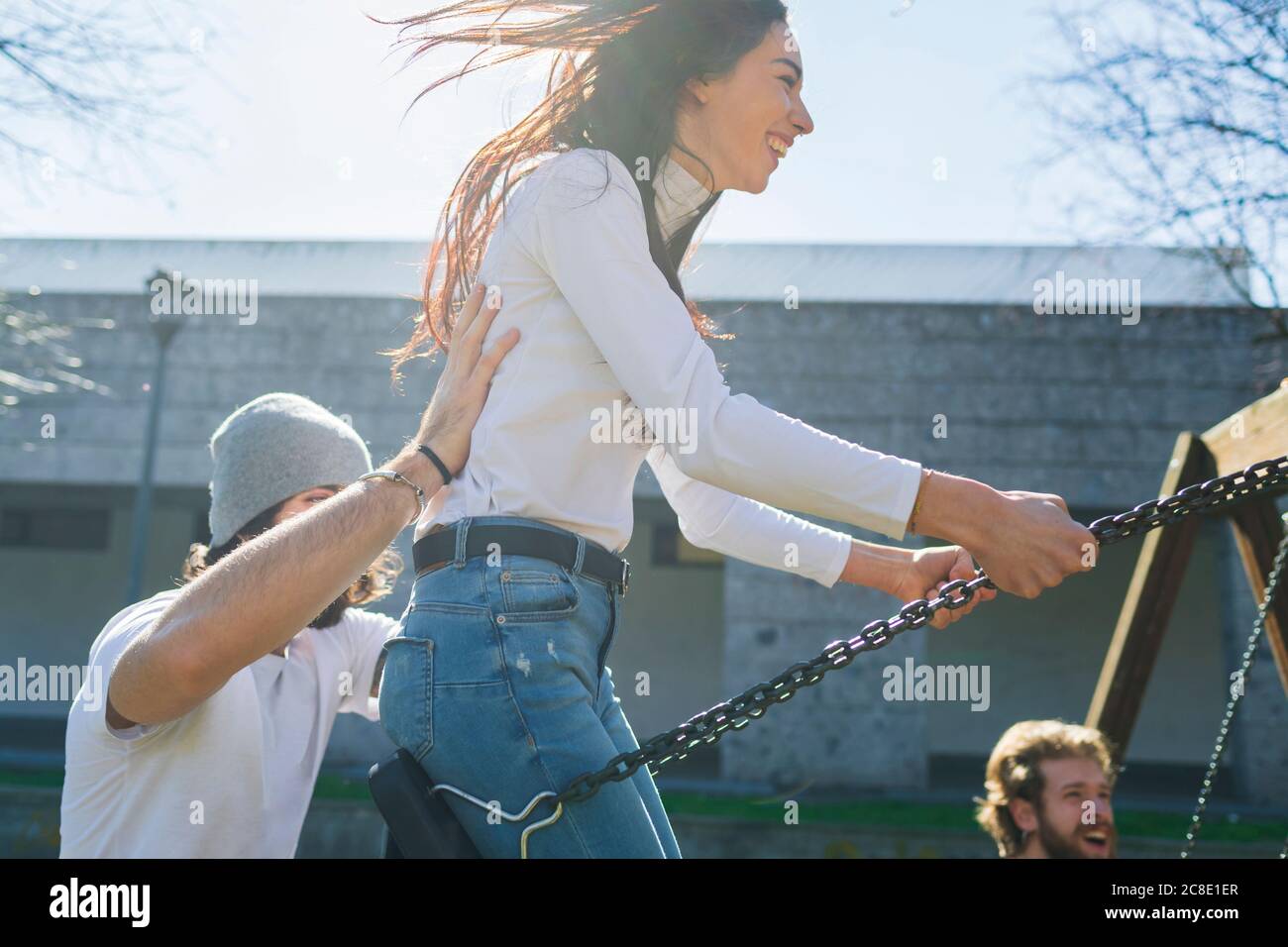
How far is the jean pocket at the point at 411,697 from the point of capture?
1.59 metres

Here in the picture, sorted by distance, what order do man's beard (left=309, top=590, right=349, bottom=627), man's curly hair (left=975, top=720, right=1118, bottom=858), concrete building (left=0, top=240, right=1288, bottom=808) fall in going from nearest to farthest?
1. man's beard (left=309, top=590, right=349, bottom=627)
2. man's curly hair (left=975, top=720, right=1118, bottom=858)
3. concrete building (left=0, top=240, right=1288, bottom=808)

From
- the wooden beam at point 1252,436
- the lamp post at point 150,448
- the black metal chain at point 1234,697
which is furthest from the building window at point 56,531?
the black metal chain at point 1234,697

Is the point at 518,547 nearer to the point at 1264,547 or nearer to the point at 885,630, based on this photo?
the point at 885,630

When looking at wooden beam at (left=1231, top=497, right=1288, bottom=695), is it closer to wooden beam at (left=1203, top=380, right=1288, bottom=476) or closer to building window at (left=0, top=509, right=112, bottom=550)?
wooden beam at (left=1203, top=380, right=1288, bottom=476)

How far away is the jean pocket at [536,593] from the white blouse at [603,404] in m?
0.09

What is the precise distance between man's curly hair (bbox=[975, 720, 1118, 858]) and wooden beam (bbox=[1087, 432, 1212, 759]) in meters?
0.32

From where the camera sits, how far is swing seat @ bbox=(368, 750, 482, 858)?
1.57 meters

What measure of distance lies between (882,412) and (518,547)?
37.1 feet

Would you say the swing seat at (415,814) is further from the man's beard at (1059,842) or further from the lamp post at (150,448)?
the lamp post at (150,448)

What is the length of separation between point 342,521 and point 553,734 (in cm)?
41

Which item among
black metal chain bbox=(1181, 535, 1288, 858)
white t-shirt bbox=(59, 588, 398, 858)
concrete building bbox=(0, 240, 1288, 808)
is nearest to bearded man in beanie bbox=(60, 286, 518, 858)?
white t-shirt bbox=(59, 588, 398, 858)

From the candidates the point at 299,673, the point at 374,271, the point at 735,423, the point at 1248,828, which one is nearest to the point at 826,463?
the point at 735,423
